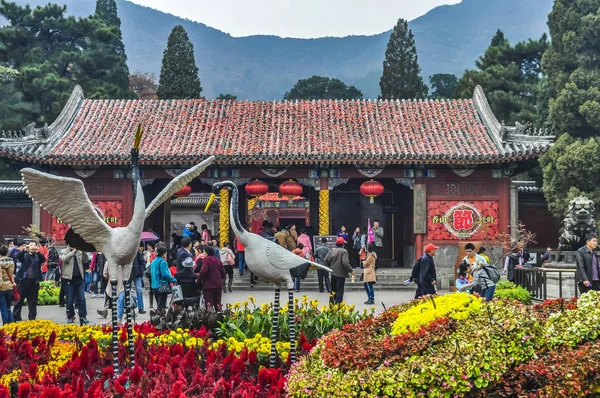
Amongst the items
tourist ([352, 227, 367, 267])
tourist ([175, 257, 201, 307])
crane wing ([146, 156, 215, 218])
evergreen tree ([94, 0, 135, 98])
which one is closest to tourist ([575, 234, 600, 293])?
tourist ([175, 257, 201, 307])

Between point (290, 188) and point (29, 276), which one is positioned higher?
point (290, 188)

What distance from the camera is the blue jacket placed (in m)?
12.0

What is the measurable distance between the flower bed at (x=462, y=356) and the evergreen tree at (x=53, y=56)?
26.4 meters

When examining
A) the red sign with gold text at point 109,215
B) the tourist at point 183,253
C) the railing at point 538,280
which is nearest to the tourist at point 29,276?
the tourist at point 183,253

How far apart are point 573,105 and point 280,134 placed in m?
8.85

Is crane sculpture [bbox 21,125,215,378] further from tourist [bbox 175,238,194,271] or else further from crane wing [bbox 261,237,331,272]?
tourist [bbox 175,238,194,271]

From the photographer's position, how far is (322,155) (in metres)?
18.8

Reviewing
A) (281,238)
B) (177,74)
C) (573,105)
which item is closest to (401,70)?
(177,74)

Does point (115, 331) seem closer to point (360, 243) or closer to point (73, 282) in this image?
point (73, 282)

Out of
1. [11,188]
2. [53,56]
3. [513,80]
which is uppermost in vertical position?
[53,56]

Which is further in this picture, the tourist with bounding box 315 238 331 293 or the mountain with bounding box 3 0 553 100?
the mountain with bounding box 3 0 553 100

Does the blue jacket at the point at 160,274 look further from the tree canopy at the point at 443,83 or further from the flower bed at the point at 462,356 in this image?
the tree canopy at the point at 443,83

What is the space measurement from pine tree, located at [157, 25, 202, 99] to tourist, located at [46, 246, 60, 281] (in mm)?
19442

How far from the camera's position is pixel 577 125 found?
22.2m
